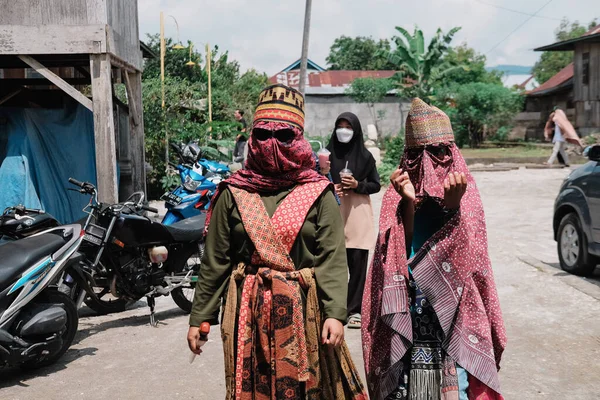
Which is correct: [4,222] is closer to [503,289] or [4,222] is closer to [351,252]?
[351,252]

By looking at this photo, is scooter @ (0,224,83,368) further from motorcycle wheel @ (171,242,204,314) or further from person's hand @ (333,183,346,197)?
person's hand @ (333,183,346,197)

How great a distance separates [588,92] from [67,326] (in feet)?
98.4

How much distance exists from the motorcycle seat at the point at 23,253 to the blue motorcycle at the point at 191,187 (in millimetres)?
2870

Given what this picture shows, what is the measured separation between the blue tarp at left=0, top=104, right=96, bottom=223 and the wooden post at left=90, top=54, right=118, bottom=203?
1.44m

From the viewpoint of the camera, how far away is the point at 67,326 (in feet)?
18.3

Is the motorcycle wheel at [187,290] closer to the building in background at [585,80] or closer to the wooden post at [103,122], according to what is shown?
the wooden post at [103,122]

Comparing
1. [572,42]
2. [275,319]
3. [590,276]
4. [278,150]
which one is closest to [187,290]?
[275,319]

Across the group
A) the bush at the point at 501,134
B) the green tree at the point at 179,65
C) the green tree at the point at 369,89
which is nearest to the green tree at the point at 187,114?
the green tree at the point at 179,65

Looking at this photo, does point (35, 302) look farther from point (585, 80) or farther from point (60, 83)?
point (585, 80)

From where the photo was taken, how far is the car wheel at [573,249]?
27.8 feet

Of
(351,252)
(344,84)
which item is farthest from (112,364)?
(344,84)

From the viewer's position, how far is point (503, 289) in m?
8.07

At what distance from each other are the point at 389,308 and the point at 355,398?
435mm

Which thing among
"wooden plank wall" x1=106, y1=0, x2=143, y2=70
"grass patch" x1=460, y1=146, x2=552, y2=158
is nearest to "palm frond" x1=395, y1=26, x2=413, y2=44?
"grass patch" x1=460, y1=146, x2=552, y2=158
